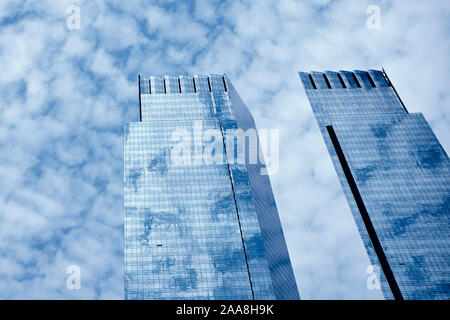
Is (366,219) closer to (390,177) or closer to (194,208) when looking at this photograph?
(390,177)

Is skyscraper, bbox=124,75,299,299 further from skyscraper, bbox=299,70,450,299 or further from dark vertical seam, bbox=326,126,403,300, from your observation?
skyscraper, bbox=299,70,450,299

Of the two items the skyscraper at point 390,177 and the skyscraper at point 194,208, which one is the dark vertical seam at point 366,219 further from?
the skyscraper at point 194,208

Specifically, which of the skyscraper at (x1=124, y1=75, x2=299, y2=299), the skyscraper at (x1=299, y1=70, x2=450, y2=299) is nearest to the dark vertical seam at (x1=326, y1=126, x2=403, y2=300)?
the skyscraper at (x1=299, y1=70, x2=450, y2=299)

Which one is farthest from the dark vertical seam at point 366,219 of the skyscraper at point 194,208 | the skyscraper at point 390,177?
the skyscraper at point 194,208

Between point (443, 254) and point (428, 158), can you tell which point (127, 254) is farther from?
point (428, 158)

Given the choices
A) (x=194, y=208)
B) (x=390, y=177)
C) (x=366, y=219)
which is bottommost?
(x=366, y=219)

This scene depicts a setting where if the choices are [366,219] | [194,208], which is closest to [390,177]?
[366,219]
